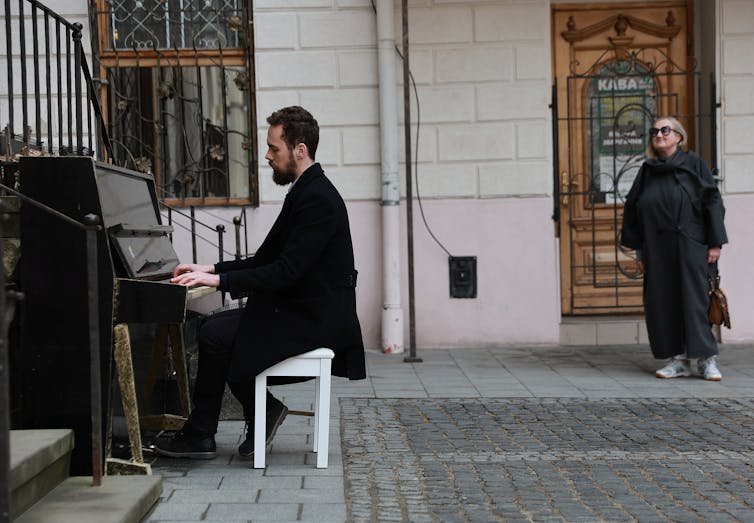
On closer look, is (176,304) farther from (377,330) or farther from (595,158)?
(595,158)

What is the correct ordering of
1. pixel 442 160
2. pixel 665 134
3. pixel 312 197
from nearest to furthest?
1. pixel 312 197
2. pixel 665 134
3. pixel 442 160

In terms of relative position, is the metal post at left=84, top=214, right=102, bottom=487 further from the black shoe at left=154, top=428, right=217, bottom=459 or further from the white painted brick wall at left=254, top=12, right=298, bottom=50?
the white painted brick wall at left=254, top=12, right=298, bottom=50

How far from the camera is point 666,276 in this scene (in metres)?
7.63

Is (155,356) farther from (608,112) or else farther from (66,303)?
(608,112)

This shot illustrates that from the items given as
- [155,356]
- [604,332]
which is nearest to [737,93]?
[604,332]

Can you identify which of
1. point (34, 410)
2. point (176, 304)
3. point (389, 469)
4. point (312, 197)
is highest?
point (312, 197)

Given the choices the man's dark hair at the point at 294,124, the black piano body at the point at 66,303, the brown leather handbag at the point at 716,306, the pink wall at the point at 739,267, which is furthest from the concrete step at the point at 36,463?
the pink wall at the point at 739,267

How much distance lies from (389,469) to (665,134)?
3.74 metres

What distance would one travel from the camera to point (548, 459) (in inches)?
203

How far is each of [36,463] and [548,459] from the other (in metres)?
2.38

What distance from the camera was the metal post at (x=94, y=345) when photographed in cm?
409

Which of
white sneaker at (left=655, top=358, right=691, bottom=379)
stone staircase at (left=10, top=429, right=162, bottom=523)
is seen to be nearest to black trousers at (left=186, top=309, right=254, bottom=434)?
→ stone staircase at (left=10, top=429, right=162, bottom=523)

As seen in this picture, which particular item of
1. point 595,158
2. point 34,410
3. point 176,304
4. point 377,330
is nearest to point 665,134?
point 595,158

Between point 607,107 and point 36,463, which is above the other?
point 607,107
